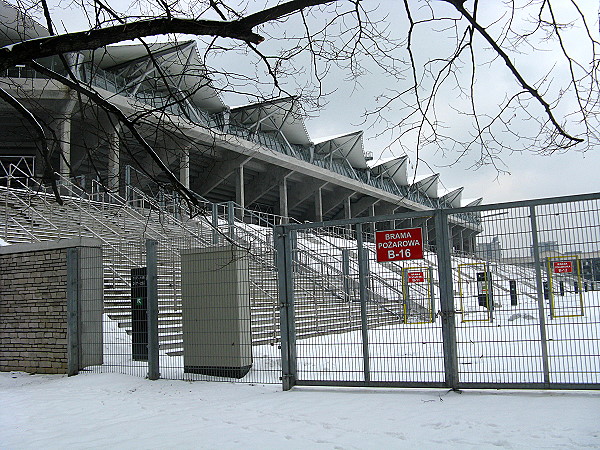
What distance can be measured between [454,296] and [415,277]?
80cm

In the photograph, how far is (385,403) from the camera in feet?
22.6

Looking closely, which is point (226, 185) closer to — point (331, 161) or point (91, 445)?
point (331, 161)

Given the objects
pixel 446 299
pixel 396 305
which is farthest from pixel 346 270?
pixel 446 299

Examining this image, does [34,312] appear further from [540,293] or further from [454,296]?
[540,293]

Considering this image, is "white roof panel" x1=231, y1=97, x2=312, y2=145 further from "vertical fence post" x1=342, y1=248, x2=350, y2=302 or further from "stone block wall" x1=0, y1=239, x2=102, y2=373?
"vertical fence post" x1=342, y1=248, x2=350, y2=302

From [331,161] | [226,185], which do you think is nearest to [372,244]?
[226,185]

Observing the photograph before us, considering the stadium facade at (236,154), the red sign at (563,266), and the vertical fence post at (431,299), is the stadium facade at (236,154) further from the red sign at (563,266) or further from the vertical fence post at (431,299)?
the red sign at (563,266)

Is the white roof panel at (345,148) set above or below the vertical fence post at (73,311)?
above

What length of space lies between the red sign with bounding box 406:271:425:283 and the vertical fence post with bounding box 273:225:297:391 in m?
1.64

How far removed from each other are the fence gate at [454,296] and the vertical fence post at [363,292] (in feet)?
0.05

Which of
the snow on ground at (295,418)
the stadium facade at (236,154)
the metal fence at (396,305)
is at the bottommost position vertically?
the snow on ground at (295,418)

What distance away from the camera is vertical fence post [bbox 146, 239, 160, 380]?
29.7ft

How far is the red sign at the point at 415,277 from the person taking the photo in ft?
25.9

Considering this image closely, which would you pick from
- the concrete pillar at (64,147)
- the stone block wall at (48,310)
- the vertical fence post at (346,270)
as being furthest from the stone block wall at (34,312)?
the vertical fence post at (346,270)
